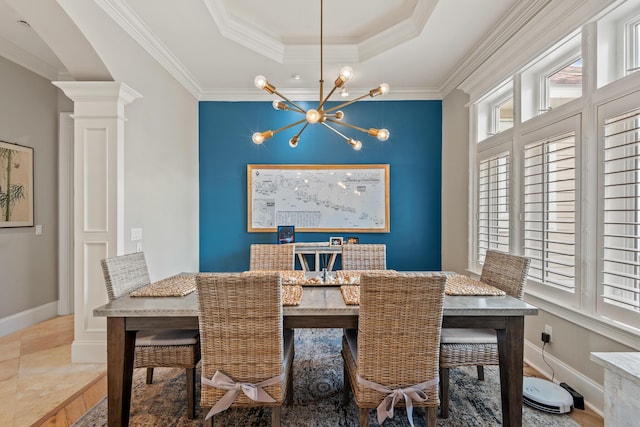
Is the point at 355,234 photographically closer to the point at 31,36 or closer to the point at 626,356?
the point at 626,356

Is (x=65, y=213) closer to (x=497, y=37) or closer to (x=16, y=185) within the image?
(x=16, y=185)

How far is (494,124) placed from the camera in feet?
10.9

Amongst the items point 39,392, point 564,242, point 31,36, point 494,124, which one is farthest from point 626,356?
point 31,36

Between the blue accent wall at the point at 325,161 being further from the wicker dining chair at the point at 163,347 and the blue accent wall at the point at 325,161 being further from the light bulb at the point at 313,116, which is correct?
the wicker dining chair at the point at 163,347

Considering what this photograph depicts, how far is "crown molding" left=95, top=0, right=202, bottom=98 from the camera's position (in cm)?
238

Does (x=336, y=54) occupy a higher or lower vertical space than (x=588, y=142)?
higher

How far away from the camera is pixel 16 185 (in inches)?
127

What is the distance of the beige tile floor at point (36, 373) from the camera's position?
197cm

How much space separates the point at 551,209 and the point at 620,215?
51 centimetres

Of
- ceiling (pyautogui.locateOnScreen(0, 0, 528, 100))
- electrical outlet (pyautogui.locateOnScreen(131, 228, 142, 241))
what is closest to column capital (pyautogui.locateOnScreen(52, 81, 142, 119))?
ceiling (pyautogui.locateOnScreen(0, 0, 528, 100))

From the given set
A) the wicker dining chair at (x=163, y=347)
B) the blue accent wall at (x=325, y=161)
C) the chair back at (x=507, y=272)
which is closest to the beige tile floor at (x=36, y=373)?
the wicker dining chair at (x=163, y=347)

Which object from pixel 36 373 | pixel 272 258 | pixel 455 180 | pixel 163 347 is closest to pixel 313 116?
pixel 272 258

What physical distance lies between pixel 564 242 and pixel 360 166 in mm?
2410

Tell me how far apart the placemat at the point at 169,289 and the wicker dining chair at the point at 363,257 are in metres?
1.29
